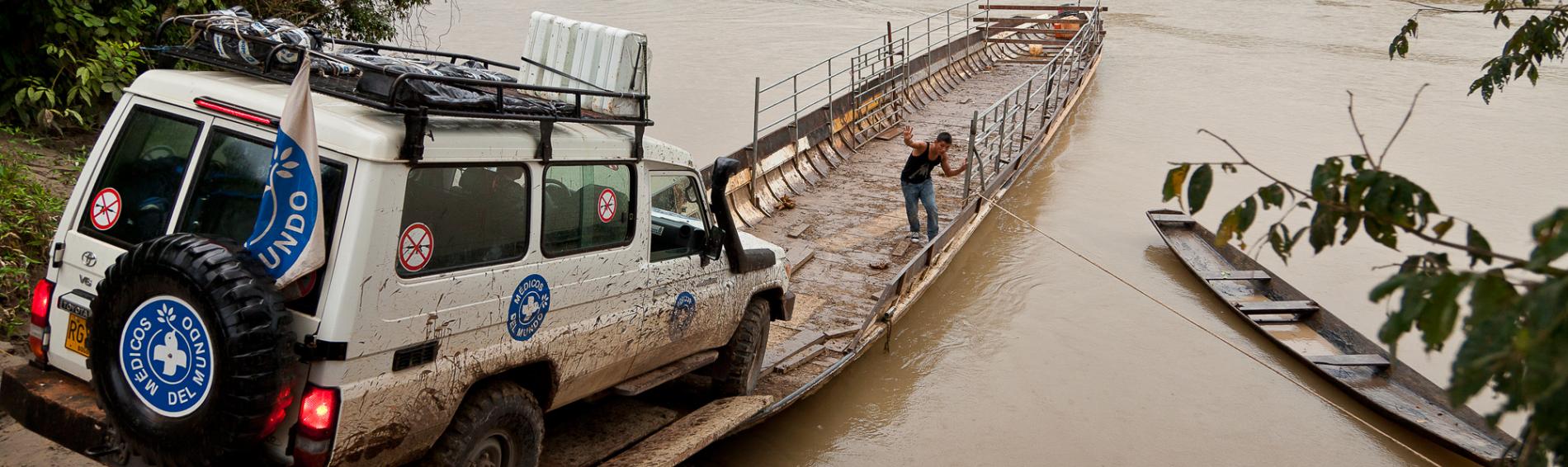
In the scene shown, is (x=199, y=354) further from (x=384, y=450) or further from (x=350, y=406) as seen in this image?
(x=384, y=450)

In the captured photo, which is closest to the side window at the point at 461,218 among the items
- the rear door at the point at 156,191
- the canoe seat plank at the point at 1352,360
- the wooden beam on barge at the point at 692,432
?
the rear door at the point at 156,191

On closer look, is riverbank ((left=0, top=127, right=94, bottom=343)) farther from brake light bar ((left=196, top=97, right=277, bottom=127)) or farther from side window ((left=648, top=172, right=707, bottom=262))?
side window ((left=648, top=172, right=707, bottom=262))

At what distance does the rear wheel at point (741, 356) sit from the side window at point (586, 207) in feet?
4.95

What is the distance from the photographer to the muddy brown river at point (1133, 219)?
27.8 feet

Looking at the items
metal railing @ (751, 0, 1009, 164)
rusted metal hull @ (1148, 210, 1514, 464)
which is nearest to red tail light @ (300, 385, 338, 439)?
rusted metal hull @ (1148, 210, 1514, 464)

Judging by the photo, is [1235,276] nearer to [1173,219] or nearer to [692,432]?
[1173,219]

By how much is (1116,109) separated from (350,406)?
1989cm

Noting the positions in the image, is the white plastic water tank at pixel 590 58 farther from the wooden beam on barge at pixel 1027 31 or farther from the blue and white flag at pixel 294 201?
the wooden beam on barge at pixel 1027 31

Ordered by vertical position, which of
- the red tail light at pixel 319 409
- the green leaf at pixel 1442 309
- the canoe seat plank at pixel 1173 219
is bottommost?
the canoe seat plank at pixel 1173 219

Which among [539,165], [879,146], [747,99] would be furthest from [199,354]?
[747,99]

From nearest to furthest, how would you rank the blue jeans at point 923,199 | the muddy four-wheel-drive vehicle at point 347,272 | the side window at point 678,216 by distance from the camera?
the muddy four-wheel-drive vehicle at point 347,272, the side window at point 678,216, the blue jeans at point 923,199

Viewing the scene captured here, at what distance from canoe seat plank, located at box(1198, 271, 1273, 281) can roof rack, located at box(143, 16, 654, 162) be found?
27.7 feet

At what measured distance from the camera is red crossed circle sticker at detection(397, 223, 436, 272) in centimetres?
368

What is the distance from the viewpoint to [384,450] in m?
3.81
